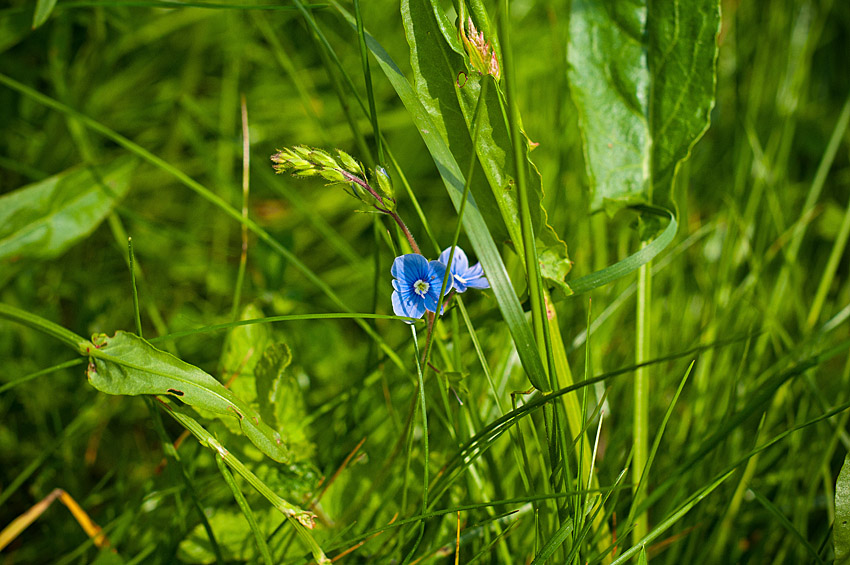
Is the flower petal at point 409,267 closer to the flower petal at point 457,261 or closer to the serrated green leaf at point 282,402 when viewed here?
the flower petal at point 457,261

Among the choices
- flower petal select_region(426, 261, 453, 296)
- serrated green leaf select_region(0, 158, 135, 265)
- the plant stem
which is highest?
serrated green leaf select_region(0, 158, 135, 265)

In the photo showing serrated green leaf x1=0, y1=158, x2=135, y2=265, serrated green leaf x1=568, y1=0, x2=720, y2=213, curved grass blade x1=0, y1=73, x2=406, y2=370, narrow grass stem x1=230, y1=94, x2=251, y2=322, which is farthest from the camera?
serrated green leaf x1=0, y1=158, x2=135, y2=265

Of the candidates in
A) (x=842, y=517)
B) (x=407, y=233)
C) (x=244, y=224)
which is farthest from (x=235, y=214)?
(x=842, y=517)

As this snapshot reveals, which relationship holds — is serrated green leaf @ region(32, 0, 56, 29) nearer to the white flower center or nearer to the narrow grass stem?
the narrow grass stem

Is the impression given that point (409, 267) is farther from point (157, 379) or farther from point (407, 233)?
point (157, 379)

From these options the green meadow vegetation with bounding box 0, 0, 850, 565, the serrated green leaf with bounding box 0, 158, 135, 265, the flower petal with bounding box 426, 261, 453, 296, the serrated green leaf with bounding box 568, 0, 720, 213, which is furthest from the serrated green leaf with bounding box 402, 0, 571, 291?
the serrated green leaf with bounding box 0, 158, 135, 265

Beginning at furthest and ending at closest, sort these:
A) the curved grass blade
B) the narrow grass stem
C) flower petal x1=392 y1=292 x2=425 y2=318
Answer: the narrow grass stem, the curved grass blade, flower petal x1=392 y1=292 x2=425 y2=318

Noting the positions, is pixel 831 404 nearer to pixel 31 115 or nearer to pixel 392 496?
pixel 392 496
